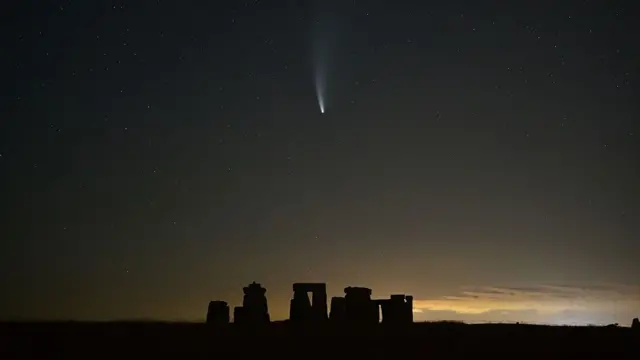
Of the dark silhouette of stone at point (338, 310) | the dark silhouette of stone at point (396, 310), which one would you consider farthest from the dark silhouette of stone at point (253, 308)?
the dark silhouette of stone at point (396, 310)

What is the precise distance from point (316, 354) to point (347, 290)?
940 centimetres

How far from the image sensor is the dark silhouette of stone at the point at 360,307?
42.5 meters

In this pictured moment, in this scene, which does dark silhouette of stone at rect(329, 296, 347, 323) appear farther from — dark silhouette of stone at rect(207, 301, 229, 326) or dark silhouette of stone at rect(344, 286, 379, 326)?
dark silhouette of stone at rect(207, 301, 229, 326)

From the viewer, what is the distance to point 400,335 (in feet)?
135

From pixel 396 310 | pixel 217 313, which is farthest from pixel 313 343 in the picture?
pixel 217 313

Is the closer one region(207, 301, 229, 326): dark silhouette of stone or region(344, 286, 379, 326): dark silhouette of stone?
region(344, 286, 379, 326): dark silhouette of stone

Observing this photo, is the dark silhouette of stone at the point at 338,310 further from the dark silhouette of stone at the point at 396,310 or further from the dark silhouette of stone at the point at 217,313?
the dark silhouette of stone at the point at 217,313

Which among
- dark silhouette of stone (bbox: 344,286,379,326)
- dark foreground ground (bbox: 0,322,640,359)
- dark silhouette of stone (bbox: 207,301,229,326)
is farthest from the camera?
dark silhouette of stone (bbox: 207,301,229,326)

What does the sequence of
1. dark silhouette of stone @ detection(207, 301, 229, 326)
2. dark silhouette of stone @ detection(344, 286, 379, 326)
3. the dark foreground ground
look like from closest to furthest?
the dark foreground ground → dark silhouette of stone @ detection(344, 286, 379, 326) → dark silhouette of stone @ detection(207, 301, 229, 326)

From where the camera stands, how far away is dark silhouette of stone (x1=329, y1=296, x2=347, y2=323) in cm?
4253

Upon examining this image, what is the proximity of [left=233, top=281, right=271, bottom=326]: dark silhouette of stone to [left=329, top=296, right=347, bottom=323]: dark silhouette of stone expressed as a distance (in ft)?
12.0

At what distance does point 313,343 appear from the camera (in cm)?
3719

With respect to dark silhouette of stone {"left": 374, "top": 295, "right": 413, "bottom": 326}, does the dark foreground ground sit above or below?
below

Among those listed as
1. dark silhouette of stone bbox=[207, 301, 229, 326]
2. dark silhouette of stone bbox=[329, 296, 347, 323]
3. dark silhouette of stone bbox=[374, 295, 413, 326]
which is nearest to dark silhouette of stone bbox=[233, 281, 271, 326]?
dark silhouette of stone bbox=[207, 301, 229, 326]
